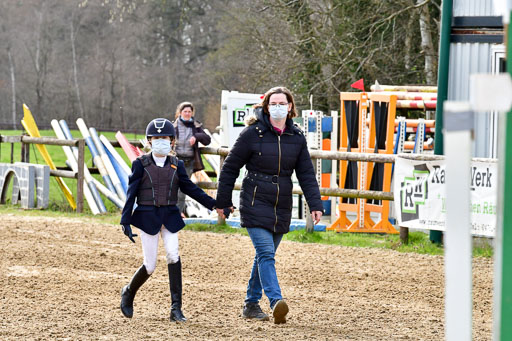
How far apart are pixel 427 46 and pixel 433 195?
11539mm

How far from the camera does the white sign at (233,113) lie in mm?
13711

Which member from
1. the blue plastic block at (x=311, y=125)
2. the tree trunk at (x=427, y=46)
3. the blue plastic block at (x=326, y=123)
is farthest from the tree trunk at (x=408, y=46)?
the blue plastic block at (x=311, y=125)

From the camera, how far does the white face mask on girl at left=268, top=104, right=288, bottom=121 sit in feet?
22.5

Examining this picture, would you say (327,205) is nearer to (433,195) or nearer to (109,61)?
(433,195)

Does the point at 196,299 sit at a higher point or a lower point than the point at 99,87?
lower

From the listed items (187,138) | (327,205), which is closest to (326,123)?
(327,205)

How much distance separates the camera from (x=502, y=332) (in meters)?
3.08

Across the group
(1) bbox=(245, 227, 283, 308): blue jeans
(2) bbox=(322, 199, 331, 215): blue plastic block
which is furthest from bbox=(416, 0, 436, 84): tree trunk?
(1) bbox=(245, 227, 283, 308): blue jeans

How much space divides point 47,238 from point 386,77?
1300cm

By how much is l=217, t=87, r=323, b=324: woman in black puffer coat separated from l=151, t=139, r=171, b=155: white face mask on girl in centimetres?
50

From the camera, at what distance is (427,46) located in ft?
71.3

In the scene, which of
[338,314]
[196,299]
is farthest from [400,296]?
[196,299]

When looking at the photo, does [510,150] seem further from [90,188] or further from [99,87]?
[99,87]

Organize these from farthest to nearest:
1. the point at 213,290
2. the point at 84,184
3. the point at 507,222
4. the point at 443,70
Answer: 1. the point at 84,184
2. the point at 443,70
3. the point at 213,290
4. the point at 507,222
